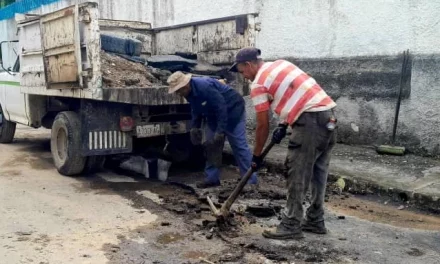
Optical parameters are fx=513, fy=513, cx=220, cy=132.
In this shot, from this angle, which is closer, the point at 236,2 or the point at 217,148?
the point at 217,148

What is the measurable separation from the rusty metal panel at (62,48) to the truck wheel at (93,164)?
3.41 feet

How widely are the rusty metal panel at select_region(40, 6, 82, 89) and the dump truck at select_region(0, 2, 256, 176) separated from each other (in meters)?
0.01

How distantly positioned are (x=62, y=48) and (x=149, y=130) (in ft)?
5.01

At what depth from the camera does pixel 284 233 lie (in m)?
4.46

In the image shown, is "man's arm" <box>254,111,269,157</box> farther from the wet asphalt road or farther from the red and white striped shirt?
the wet asphalt road

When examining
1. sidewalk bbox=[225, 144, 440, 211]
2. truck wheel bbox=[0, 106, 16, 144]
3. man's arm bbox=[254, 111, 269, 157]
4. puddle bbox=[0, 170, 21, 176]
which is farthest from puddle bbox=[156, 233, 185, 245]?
truck wheel bbox=[0, 106, 16, 144]

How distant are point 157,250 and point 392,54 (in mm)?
5044

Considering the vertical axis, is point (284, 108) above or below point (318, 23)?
below

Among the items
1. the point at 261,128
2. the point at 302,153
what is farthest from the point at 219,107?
the point at 302,153

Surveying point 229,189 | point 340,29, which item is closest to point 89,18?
point 229,189

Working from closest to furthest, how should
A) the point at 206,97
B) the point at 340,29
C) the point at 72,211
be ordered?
1. the point at 72,211
2. the point at 206,97
3. the point at 340,29

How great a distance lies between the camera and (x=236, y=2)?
10.1 metres

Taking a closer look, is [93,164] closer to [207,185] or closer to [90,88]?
[90,88]

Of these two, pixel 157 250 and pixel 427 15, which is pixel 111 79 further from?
pixel 427 15
